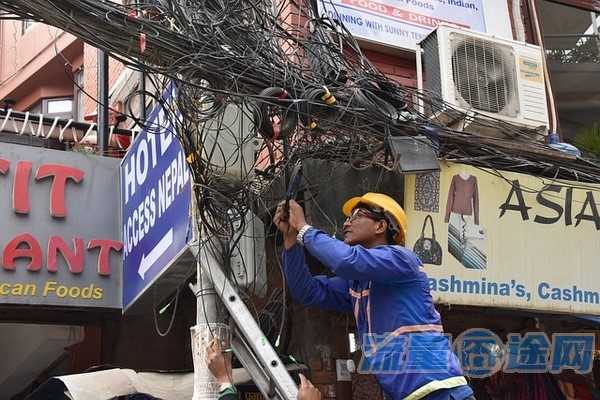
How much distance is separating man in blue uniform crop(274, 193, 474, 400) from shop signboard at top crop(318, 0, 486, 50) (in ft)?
9.03

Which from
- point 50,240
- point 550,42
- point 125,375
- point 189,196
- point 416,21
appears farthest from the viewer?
point 550,42

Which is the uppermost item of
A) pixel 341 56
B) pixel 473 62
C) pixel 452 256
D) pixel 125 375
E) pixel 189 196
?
pixel 473 62

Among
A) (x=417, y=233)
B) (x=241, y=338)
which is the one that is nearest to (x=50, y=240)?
(x=241, y=338)

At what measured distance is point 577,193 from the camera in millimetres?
6035

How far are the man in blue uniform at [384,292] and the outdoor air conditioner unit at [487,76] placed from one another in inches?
77.7

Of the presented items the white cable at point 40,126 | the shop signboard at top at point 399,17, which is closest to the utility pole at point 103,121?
the white cable at point 40,126

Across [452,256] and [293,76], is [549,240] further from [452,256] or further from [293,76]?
[293,76]

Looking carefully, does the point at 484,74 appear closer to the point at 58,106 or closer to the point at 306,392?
the point at 306,392

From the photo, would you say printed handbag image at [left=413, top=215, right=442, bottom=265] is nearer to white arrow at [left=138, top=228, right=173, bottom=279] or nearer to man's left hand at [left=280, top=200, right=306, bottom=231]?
man's left hand at [left=280, top=200, right=306, bottom=231]

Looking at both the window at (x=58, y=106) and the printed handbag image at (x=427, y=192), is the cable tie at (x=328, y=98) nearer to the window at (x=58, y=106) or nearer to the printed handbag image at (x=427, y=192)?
the printed handbag image at (x=427, y=192)

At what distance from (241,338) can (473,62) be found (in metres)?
3.35

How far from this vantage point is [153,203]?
20.0ft

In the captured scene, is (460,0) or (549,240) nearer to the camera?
(549,240)

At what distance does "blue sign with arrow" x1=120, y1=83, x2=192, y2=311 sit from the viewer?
5383mm
